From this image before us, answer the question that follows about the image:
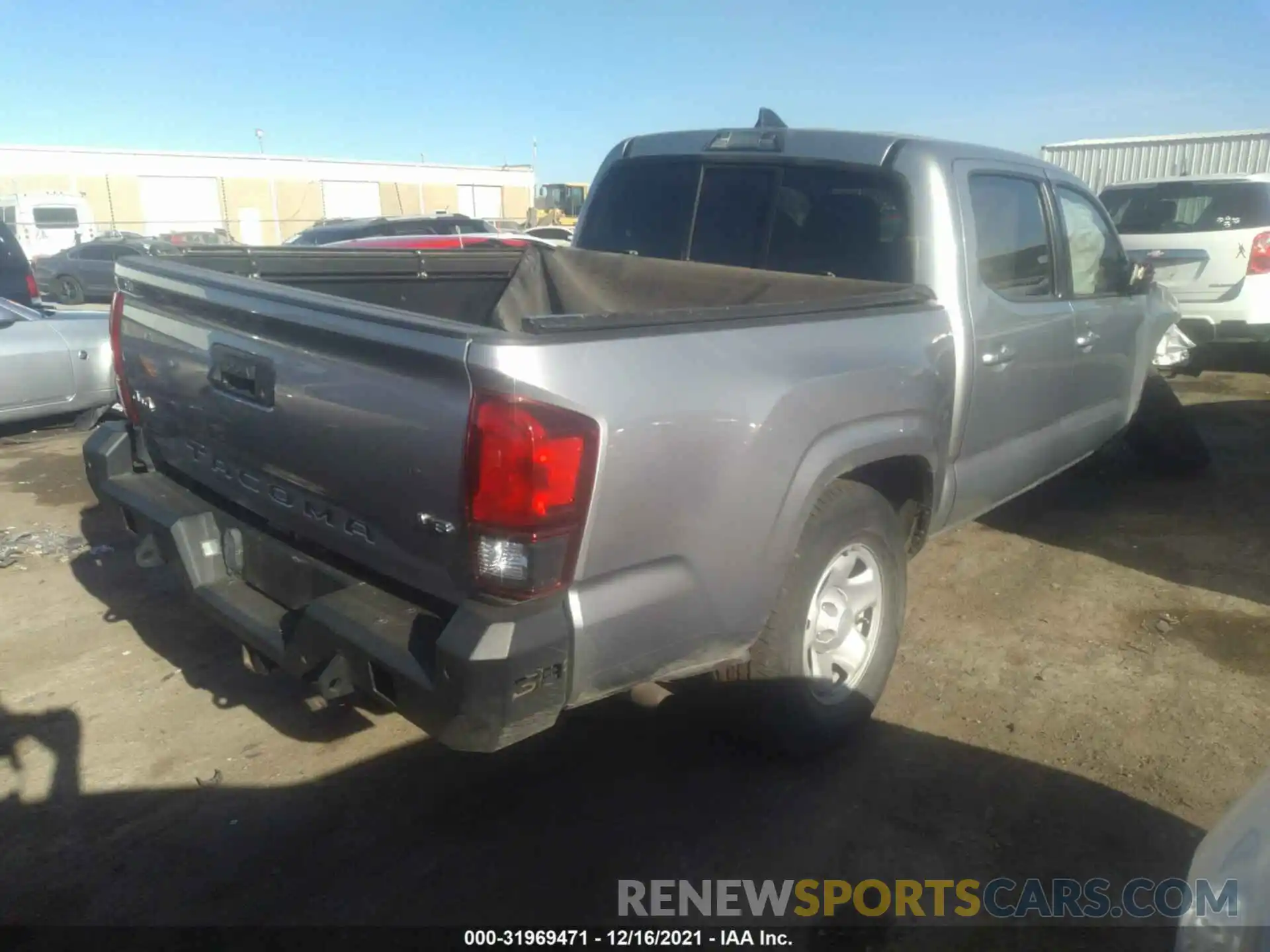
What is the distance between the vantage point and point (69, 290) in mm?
21172

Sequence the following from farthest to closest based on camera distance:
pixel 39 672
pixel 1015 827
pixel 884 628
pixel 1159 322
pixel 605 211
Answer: pixel 1159 322
pixel 605 211
pixel 39 672
pixel 884 628
pixel 1015 827

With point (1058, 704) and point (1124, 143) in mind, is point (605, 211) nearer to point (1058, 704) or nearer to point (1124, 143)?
point (1058, 704)

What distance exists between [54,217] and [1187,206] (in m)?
27.1

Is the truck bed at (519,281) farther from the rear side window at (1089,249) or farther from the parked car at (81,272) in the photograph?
the parked car at (81,272)

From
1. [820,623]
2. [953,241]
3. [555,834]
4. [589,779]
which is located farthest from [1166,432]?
[555,834]

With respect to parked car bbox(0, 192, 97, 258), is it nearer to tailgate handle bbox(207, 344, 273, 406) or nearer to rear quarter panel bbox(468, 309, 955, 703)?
tailgate handle bbox(207, 344, 273, 406)

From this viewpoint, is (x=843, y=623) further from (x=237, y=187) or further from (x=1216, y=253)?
(x=237, y=187)

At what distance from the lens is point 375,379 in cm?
232

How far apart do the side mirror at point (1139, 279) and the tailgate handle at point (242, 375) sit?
4.36 m

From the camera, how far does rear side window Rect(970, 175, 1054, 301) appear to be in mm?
3904

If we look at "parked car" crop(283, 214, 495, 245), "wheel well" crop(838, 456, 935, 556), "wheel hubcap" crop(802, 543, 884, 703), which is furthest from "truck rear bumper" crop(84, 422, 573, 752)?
"parked car" crop(283, 214, 495, 245)

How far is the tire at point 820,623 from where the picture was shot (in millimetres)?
2859

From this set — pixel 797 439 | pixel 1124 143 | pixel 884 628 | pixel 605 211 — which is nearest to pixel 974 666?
pixel 884 628

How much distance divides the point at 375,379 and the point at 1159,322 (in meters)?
4.98
